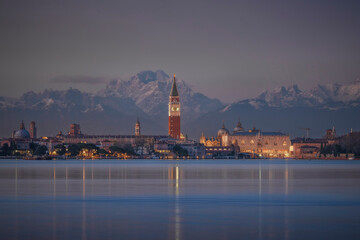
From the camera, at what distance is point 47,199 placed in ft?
118

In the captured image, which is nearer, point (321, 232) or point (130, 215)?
point (321, 232)

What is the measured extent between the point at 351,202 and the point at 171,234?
14.1 meters

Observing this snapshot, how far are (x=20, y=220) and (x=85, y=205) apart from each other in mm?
6120

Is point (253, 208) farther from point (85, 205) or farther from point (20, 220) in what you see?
point (20, 220)

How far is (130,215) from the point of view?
28.1m

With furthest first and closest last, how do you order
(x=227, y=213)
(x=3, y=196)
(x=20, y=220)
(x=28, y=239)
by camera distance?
(x=3, y=196)
(x=227, y=213)
(x=20, y=220)
(x=28, y=239)

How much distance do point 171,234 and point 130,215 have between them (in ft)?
18.0

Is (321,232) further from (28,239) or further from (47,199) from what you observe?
(47,199)

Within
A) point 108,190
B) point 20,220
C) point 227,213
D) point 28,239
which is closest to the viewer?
point 28,239

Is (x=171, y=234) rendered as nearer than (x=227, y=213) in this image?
Yes

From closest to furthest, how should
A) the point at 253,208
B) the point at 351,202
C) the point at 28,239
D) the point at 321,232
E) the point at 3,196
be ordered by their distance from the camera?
1. the point at 28,239
2. the point at 321,232
3. the point at 253,208
4. the point at 351,202
5. the point at 3,196

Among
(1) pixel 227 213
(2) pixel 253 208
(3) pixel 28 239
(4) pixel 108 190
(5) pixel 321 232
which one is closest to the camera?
(3) pixel 28 239

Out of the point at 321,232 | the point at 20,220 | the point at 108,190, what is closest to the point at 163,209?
the point at 20,220

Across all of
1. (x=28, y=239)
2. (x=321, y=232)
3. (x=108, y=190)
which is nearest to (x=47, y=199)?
(x=108, y=190)
